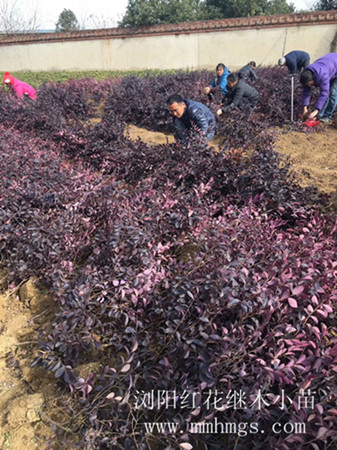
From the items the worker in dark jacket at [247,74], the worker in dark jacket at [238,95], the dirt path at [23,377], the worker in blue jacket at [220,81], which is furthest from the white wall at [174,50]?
the dirt path at [23,377]

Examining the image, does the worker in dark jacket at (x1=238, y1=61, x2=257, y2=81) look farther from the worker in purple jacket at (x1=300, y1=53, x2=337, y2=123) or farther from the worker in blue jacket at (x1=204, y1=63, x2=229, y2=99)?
the worker in purple jacket at (x1=300, y1=53, x2=337, y2=123)

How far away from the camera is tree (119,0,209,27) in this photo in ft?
62.6

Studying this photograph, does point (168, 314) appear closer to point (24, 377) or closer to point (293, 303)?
point (293, 303)

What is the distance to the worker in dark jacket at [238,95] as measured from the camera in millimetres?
5992

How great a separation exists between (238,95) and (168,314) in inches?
207

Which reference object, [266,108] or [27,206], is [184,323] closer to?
[27,206]

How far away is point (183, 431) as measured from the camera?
4.80ft

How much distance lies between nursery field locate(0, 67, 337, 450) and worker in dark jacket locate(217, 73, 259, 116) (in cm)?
305

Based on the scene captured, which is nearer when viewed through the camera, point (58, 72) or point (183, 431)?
point (183, 431)

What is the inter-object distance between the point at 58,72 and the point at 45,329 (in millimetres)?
19411

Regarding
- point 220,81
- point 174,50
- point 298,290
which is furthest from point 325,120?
point 174,50

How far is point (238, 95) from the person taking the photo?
6.05m

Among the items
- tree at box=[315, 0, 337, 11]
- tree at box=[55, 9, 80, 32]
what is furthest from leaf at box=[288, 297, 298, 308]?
tree at box=[55, 9, 80, 32]

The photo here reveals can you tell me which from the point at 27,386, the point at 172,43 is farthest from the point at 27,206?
the point at 172,43
